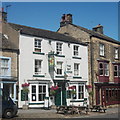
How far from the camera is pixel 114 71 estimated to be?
30344 millimetres

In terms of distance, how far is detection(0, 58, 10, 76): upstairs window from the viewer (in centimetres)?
2023

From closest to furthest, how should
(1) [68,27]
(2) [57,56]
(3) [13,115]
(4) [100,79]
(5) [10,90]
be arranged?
(3) [13,115] < (5) [10,90] < (2) [57,56] < (4) [100,79] < (1) [68,27]

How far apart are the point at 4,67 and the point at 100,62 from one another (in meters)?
12.7

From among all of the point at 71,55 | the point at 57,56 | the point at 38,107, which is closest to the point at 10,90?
the point at 38,107

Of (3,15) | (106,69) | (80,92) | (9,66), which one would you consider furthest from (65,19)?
(9,66)

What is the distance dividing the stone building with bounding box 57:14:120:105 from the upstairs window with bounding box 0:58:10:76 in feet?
34.5

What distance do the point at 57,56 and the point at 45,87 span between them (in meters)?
3.67

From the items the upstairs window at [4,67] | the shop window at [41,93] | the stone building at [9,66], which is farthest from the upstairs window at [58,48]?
the upstairs window at [4,67]

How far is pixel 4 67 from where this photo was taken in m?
20.4

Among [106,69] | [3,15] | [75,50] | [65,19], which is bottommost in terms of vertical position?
[106,69]

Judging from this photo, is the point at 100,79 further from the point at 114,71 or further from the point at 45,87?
the point at 45,87

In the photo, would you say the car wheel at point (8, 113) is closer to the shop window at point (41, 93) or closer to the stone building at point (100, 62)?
the shop window at point (41, 93)

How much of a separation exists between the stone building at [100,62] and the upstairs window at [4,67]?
10525mm

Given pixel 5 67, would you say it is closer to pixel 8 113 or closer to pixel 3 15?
pixel 8 113
